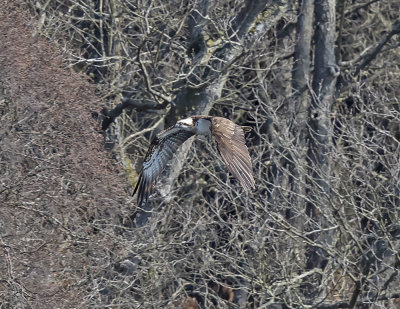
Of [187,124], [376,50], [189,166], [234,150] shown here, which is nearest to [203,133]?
[187,124]

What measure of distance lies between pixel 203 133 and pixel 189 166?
3490 millimetres

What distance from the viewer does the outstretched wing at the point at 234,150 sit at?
9312mm

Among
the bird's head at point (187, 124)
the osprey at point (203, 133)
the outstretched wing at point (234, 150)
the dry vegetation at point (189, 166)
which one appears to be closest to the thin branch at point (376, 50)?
the dry vegetation at point (189, 166)

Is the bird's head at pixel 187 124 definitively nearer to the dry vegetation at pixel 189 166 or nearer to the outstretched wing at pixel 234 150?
the outstretched wing at pixel 234 150

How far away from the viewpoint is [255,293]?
464 inches

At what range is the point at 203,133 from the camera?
10508 millimetres

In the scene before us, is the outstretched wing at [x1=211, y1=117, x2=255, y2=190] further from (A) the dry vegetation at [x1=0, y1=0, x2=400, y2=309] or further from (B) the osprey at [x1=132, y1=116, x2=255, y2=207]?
(A) the dry vegetation at [x1=0, y1=0, x2=400, y2=309]

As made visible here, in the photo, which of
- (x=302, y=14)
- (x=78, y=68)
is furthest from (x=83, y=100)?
(x=302, y=14)

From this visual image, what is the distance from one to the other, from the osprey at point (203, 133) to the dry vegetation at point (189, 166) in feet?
1.06

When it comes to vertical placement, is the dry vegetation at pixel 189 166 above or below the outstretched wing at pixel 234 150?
below

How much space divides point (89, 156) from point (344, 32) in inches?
338

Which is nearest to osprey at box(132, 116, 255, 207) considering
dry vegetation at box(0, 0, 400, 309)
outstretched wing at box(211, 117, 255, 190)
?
outstretched wing at box(211, 117, 255, 190)

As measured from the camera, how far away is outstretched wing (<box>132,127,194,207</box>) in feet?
35.7

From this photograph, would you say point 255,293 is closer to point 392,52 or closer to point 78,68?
point 78,68
